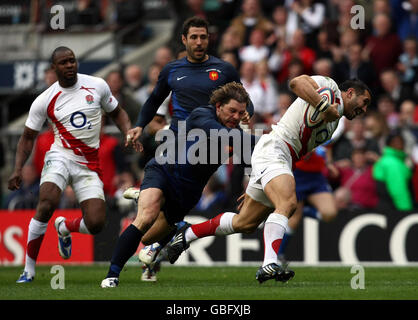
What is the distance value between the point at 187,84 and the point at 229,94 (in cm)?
104

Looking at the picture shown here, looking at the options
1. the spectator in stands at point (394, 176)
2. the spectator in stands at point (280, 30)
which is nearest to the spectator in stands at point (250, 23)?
the spectator in stands at point (280, 30)

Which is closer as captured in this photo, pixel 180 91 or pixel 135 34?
pixel 180 91

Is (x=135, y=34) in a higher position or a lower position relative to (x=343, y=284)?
higher

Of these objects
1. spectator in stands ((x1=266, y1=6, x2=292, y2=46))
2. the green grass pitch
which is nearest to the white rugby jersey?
the green grass pitch

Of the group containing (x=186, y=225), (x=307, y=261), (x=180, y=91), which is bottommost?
(x=307, y=261)

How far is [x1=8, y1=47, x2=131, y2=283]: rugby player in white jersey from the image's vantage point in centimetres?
1127

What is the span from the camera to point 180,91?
1092 centimetres

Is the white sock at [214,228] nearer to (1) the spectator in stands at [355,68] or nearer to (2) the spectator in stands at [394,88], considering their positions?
(1) the spectator in stands at [355,68]

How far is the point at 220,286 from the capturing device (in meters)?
10.4

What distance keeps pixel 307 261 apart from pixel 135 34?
821 cm

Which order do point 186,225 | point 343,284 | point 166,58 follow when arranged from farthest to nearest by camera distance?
point 166,58 → point 186,225 → point 343,284

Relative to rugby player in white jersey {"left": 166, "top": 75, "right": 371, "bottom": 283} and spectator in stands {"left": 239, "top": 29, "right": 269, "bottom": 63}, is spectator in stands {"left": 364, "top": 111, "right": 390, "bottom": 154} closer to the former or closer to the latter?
spectator in stands {"left": 239, "top": 29, "right": 269, "bottom": 63}
